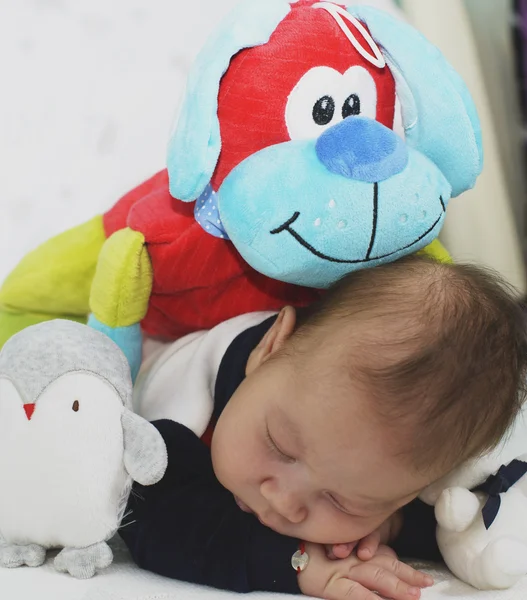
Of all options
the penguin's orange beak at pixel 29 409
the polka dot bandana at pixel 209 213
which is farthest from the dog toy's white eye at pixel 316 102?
the penguin's orange beak at pixel 29 409

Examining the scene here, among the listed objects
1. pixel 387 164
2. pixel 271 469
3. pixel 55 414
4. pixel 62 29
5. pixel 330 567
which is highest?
pixel 62 29

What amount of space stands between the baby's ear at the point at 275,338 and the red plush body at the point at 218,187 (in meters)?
0.10

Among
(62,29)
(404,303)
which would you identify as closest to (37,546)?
(404,303)

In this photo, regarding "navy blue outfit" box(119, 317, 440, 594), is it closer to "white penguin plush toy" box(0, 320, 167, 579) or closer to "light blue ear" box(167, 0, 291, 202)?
"white penguin plush toy" box(0, 320, 167, 579)

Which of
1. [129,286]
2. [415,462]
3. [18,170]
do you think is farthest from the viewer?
[18,170]

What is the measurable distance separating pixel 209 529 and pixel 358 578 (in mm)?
143

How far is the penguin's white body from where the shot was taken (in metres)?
0.64

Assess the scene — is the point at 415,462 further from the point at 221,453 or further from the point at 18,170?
the point at 18,170

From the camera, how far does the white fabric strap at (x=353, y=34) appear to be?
0.75 metres

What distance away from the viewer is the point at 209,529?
72 centimetres

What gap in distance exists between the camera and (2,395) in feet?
2.18

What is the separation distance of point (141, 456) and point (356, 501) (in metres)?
0.19

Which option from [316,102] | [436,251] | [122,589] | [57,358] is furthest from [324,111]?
[122,589]

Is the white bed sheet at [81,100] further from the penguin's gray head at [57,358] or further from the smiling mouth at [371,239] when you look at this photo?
the smiling mouth at [371,239]
